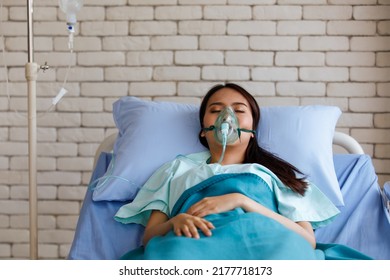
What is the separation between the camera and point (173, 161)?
2133 mm

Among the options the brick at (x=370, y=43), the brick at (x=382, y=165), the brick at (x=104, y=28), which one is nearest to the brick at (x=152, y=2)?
the brick at (x=104, y=28)

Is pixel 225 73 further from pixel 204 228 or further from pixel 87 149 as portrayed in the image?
pixel 204 228

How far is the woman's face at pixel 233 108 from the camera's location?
2.12 m

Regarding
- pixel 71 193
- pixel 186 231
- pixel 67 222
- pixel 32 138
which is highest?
pixel 32 138

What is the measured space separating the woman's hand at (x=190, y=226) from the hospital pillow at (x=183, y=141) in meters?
0.49

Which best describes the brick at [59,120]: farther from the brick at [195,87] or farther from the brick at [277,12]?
the brick at [277,12]

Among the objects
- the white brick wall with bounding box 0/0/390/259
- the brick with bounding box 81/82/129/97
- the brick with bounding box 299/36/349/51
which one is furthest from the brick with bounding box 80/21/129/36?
the brick with bounding box 299/36/349/51

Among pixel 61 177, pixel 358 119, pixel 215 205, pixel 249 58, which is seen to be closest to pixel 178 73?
pixel 249 58

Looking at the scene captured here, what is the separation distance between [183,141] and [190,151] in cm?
5

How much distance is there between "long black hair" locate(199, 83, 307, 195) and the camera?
78.0 inches

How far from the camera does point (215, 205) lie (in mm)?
1782

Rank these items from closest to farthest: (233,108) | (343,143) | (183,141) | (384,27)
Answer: (233,108) → (183,141) → (343,143) → (384,27)
